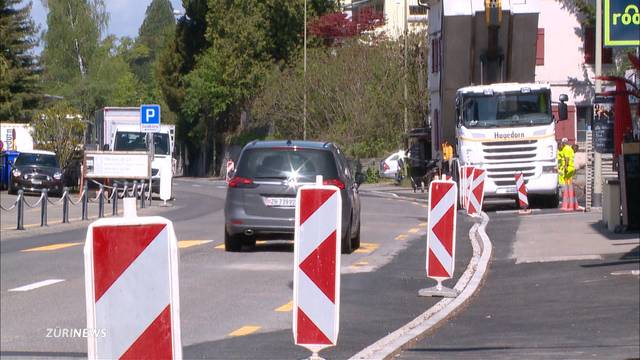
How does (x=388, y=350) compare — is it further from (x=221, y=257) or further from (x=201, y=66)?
(x=201, y=66)

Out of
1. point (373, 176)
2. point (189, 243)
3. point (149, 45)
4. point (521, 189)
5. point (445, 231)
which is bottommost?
point (373, 176)

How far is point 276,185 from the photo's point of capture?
1869 centimetres

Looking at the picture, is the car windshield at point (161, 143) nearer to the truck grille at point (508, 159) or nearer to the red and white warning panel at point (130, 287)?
the truck grille at point (508, 159)

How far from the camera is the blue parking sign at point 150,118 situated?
126 feet

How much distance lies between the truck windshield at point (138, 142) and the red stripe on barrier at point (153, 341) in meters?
37.5

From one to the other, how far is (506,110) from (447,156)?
4347 millimetres

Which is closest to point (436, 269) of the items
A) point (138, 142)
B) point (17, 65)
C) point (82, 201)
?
point (82, 201)

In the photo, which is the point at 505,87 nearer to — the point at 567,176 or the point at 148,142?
the point at 567,176

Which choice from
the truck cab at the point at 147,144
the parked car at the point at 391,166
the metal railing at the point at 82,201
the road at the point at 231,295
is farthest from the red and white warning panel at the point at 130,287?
the parked car at the point at 391,166

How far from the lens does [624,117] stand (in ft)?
75.1

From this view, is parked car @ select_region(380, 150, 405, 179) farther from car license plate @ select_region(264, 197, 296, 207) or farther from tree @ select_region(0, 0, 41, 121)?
car license plate @ select_region(264, 197, 296, 207)

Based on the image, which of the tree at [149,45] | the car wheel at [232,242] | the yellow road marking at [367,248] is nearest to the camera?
the car wheel at [232,242]

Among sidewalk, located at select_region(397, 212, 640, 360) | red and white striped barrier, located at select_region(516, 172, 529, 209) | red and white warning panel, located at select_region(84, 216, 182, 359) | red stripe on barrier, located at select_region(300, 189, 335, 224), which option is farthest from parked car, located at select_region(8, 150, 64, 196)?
red and white warning panel, located at select_region(84, 216, 182, 359)

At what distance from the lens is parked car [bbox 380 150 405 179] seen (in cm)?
5953
